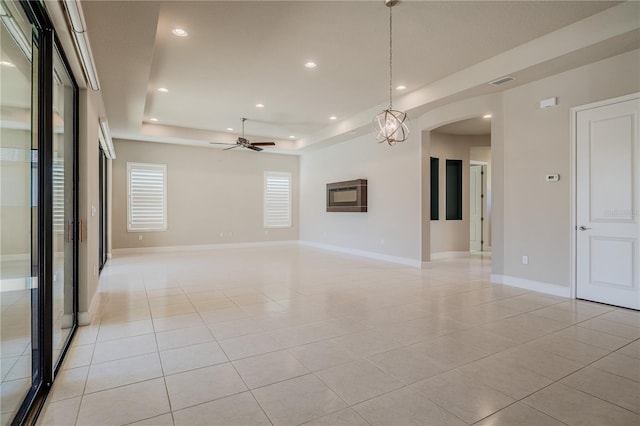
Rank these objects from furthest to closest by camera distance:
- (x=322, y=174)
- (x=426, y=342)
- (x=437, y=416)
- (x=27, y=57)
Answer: (x=322, y=174) < (x=426, y=342) < (x=27, y=57) < (x=437, y=416)

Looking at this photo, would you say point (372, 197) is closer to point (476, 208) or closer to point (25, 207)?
point (476, 208)

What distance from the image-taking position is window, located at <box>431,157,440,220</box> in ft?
27.8

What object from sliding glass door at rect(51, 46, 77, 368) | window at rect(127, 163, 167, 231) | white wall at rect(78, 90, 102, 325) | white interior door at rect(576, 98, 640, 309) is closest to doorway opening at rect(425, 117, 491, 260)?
white interior door at rect(576, 98, 640, 309)

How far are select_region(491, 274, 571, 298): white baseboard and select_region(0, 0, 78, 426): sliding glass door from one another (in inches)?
222

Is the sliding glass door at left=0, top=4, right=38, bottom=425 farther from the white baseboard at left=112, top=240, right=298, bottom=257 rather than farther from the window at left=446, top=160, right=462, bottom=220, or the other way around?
the window at left=446, top=160, right=462, bottom=220

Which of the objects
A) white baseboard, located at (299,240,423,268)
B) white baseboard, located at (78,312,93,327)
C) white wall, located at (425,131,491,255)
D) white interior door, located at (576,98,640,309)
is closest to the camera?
white baseboard, located at (78,312,93,327)

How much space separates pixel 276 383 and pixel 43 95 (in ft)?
8.08

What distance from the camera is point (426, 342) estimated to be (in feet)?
10.0

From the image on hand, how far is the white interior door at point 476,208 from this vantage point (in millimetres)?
9938

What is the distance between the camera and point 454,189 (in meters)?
8.83

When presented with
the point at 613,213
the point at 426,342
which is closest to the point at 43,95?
the point at 426,342

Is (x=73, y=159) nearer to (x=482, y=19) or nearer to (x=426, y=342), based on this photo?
(x=426, y=342)

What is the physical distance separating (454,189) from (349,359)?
714 cm

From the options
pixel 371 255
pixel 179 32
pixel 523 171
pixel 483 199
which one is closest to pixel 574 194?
pixel 523 171
